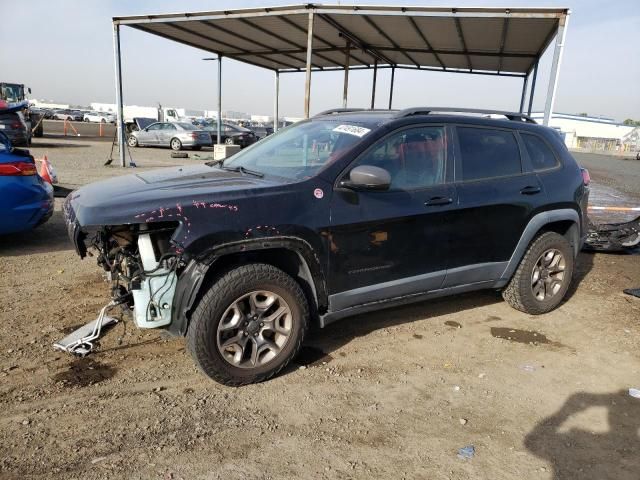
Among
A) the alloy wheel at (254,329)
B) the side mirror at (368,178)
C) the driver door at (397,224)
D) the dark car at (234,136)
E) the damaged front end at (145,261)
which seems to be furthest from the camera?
the dark car at (234,136)

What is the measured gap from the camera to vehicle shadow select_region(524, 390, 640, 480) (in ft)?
8.52

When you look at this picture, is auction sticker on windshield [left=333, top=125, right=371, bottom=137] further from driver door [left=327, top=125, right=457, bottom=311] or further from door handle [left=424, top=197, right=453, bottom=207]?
door handle [left=424, top=197, right=453, bottom=207]

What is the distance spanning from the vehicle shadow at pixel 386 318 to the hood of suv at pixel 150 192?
4.53 ft

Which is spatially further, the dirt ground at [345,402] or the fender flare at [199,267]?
the fender flare at [199,267]

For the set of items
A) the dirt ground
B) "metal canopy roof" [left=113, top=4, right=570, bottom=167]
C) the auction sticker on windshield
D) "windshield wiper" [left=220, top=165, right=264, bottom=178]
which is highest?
"metal canopy roof" [left=113, top=4, right=570, bottom=167]

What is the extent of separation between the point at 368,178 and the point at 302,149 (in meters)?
0.92

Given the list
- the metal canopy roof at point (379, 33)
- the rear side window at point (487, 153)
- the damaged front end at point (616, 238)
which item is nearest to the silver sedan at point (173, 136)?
the metal canopy roof at point (379, 33)

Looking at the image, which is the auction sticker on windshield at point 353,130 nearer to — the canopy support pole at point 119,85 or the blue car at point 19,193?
the blue car at point 19,193

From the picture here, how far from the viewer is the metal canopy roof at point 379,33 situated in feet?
31.4

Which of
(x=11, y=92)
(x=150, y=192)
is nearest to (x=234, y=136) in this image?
(x=11, y=92)

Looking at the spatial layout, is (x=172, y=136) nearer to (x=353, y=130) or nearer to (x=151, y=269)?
(x=353, y=130)

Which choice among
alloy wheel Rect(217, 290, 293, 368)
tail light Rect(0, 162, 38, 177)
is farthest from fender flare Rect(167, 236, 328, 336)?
tail light Rect(0, 162, 38, 177)

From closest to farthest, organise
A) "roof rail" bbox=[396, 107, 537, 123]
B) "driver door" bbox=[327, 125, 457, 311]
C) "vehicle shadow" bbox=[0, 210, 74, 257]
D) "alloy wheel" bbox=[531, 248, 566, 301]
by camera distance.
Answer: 1. "driver door" bbox=[327, 125, 457, 311]
2. "roof rail" bbox=[396, 107, 537, 123]
3. "alloy wheel" bbox=[531, 248, 566, 301]
4. "vehicle shadow" bbox=[0, 210, 74, 257]

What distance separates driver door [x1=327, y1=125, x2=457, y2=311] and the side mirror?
70 millimetres
